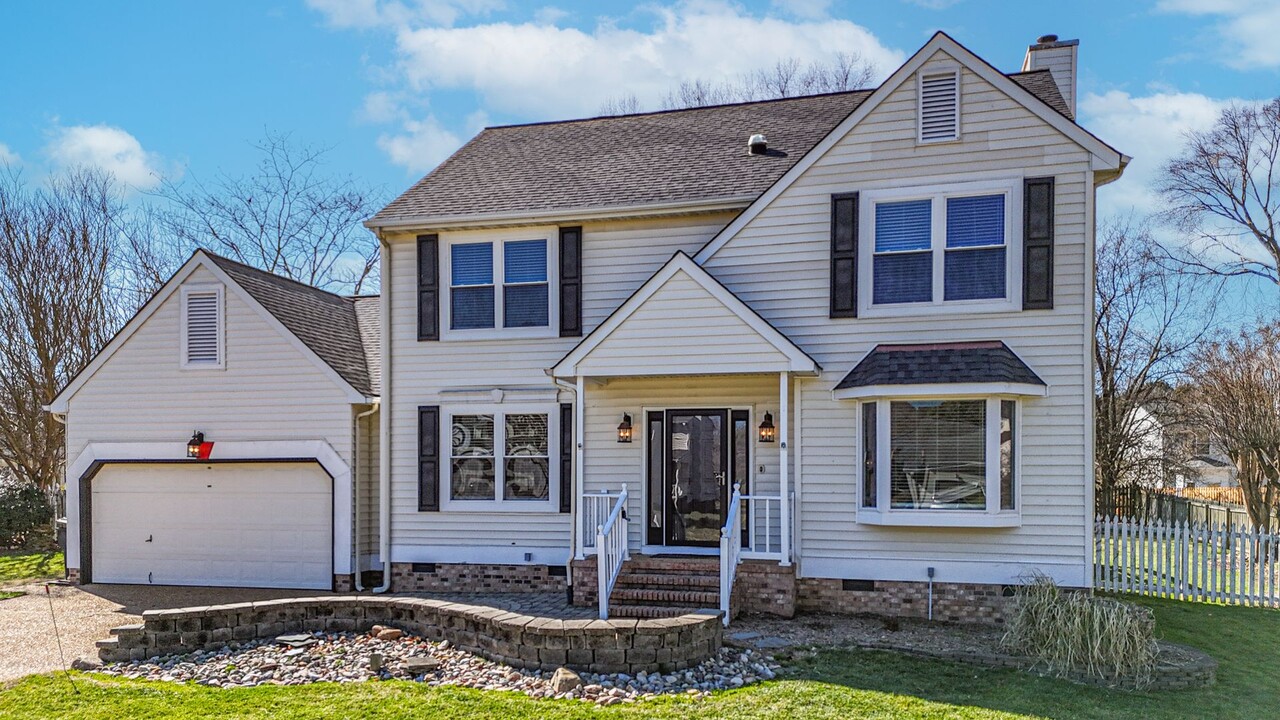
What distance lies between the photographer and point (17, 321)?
19.5 m

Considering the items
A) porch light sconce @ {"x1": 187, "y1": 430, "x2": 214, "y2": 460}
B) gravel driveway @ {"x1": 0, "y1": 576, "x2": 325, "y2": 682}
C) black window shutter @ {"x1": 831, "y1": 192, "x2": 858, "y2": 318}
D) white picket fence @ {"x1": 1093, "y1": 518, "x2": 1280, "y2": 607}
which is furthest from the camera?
porch light sconce @ {"x1": 187, "y1": 430, "x2": 214, "y2": 460}

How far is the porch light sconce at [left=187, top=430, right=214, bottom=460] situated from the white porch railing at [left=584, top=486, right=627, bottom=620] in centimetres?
622

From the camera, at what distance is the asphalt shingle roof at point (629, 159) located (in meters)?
11.5

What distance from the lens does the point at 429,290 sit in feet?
38.7

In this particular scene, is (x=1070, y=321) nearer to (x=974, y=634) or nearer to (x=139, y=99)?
(x=974, y=634)

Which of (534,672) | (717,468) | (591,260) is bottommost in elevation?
(534,672)

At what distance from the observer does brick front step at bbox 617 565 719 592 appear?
31.6ft

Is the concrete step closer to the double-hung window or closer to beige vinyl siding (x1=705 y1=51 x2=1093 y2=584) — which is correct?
beige vinyl siding (x1=705 y1=51 x2=1093 y2=584)

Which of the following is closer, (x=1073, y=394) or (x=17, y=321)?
(x=1073, y=394)

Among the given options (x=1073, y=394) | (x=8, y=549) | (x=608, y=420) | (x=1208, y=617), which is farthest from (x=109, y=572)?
(x=1208, y=617)

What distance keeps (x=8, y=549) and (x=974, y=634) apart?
60.8 ft

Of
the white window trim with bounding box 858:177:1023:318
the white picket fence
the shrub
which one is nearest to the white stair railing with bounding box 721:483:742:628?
the white window trim with bounding box 858:177:1023:318

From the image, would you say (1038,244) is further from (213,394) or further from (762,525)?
(213,394)

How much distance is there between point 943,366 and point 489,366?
6.12 meters
